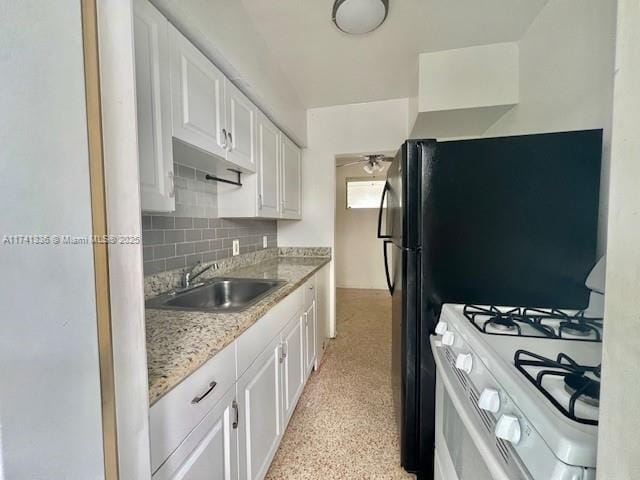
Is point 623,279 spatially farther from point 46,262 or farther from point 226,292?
point 226,292

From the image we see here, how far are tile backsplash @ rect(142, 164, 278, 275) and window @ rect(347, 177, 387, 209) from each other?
3.33m

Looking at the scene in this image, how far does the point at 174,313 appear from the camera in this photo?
110 centimetres

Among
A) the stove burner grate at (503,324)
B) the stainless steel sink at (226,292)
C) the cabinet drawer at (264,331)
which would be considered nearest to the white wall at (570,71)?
the stove burner grate at (503,324)

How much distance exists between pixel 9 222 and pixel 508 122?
2.56 meters

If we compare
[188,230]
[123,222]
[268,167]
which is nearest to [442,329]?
[123,222]

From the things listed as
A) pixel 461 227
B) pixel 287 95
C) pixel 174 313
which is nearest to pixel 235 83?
pixel 287 95

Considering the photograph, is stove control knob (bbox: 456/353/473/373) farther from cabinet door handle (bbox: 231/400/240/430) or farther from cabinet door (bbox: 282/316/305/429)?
cabinet door (bbox: 282/316/305/429)

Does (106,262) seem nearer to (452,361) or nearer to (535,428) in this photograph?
(535,428)

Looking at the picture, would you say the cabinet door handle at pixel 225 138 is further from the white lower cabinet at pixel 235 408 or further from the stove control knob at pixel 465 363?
the stove control knob at pixel 465 363

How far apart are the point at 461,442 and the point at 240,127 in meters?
1.77

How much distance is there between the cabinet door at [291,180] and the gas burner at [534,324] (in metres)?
1.85

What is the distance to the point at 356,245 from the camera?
17.6 feet

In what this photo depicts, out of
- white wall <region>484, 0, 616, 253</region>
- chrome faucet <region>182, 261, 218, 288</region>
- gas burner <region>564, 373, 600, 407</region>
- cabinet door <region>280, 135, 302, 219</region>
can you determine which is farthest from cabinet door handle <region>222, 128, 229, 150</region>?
white wall <region>484, 0, 616, 253</region>

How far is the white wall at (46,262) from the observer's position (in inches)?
12.6
